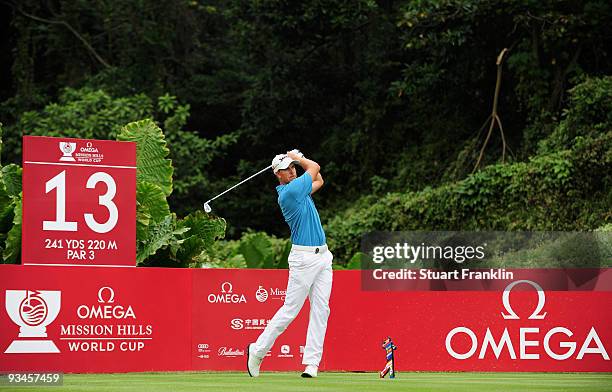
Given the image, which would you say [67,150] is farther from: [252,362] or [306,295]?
[306,295]

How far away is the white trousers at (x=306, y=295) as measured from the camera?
39.5ft

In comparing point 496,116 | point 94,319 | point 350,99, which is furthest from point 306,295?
point 350,99

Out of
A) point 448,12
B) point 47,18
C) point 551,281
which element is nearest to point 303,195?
point 551,281

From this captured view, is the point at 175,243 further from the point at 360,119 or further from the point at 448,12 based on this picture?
the point at 360,119

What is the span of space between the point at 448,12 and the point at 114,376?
53.8 feet

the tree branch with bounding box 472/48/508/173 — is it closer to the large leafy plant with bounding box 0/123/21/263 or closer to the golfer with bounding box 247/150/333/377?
the large leafy plant with bounding box 0/123/21/263

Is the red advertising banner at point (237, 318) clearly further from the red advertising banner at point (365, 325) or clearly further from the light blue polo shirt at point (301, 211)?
the light blue polo shirt at point (301, 211)

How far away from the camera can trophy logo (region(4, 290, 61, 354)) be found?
13125 millimetres

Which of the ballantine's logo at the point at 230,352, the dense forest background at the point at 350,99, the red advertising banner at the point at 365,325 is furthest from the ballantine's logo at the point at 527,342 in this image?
the dense forest background at the point at 350,99

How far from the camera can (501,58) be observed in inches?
1094

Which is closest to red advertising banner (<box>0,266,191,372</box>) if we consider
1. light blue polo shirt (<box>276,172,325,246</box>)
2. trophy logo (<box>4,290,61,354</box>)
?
trophy logo (<box>4,290,61,354</box>)

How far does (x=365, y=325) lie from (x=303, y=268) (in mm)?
3230

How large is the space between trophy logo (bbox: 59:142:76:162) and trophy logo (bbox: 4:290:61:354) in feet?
4.91

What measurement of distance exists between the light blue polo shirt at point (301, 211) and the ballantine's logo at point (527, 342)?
141 inches
